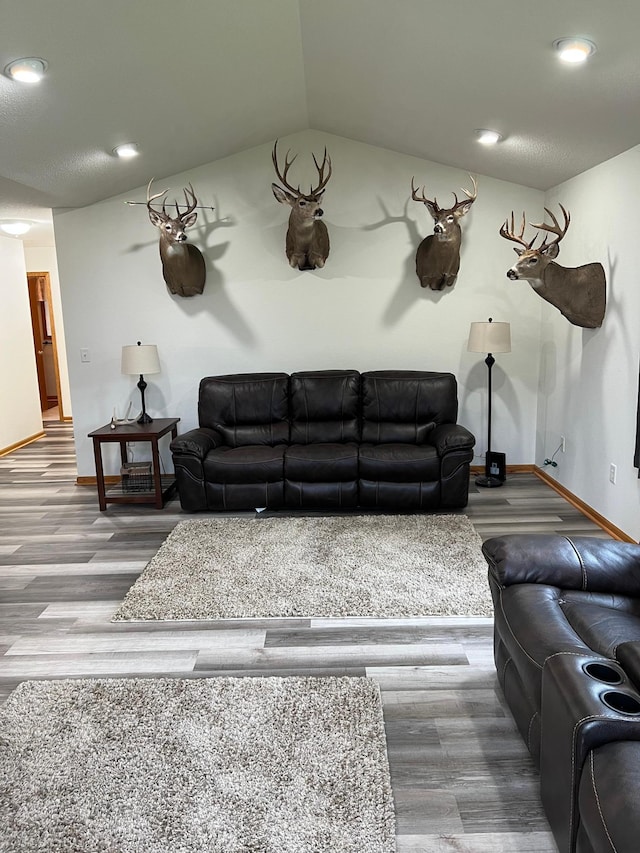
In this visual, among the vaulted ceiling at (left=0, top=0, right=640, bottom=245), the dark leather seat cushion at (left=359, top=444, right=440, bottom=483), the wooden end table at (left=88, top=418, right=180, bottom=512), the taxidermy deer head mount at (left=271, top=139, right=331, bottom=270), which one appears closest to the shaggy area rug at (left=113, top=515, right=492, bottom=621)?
the dark leather seat cushion at (left=359, top=444, right=440, bottom=483)

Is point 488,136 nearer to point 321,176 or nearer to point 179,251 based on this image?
point 321,176

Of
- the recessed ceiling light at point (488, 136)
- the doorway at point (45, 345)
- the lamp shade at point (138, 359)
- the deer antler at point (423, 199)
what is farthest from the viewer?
the doorway at point (45, 345)

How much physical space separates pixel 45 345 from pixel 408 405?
7.14 m

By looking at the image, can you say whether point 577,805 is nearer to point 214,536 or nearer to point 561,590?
point 561,590

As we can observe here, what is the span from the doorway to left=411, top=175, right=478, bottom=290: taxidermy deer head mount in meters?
5.77

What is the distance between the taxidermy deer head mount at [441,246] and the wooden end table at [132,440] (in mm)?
2417

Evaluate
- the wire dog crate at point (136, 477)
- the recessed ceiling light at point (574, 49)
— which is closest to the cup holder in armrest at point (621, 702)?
the recessed ceiling light at point (574, 49)

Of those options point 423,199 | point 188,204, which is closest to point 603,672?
point 423,199

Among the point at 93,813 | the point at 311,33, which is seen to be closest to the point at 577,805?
the point at 93,813

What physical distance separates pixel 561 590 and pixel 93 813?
5.54 ft

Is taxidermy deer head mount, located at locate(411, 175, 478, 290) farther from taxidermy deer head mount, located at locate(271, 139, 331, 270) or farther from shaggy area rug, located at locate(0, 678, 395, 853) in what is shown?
shaggy area rug, located at locate(0, 678, 395, 853)

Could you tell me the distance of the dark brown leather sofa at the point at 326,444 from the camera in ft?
14.8

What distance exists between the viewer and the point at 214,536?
4152mm

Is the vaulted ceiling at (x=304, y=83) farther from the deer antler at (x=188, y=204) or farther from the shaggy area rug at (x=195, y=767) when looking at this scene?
the shaggy area rug at (x=195, y=767)
